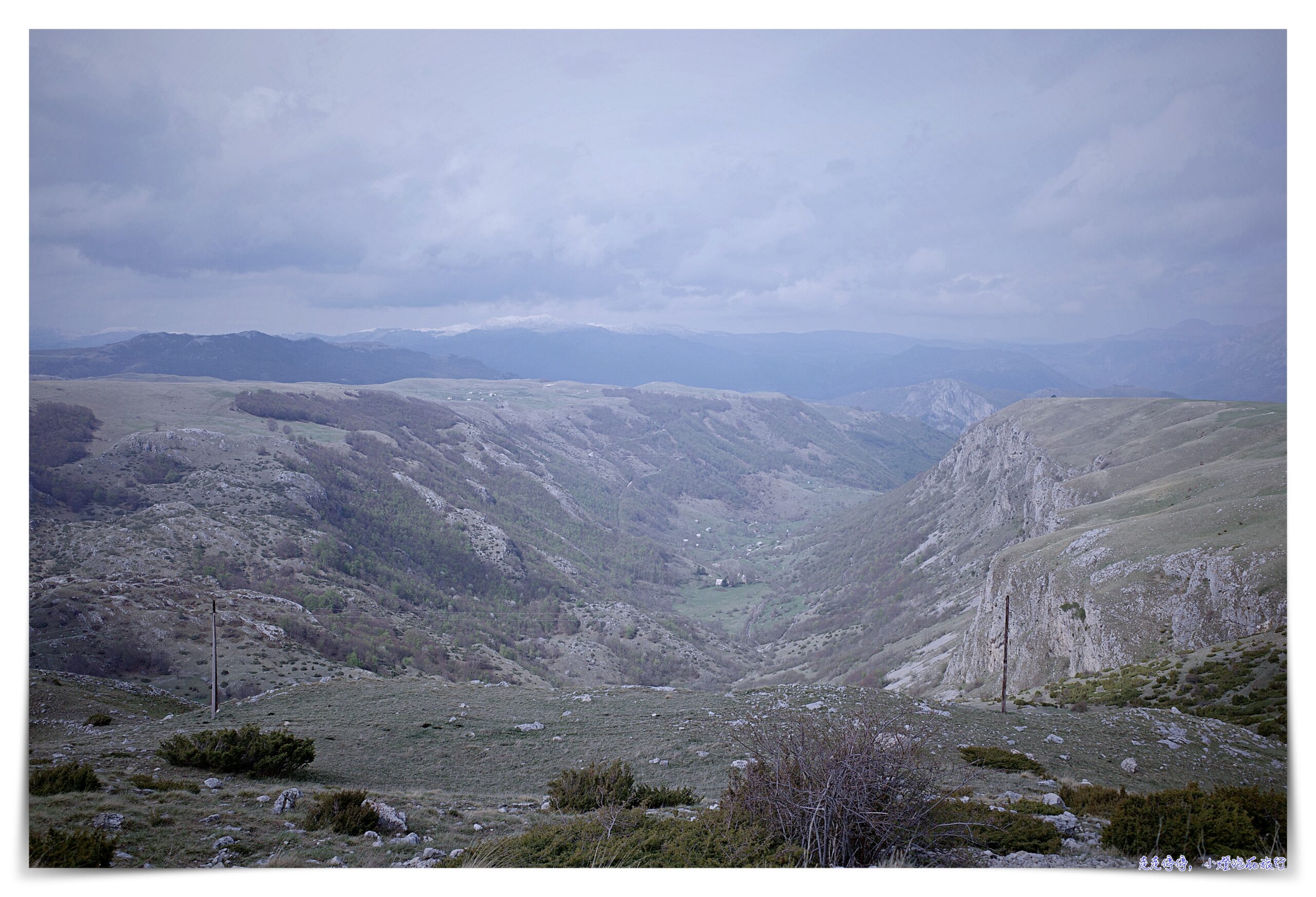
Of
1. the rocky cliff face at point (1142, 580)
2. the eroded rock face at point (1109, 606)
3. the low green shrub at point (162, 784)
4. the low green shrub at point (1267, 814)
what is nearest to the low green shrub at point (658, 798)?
the low green shrub at point (162, 784)

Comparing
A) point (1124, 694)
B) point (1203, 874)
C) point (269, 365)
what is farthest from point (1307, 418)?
point (269, 365)

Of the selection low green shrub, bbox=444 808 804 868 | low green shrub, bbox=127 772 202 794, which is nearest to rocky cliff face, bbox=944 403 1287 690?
low green shrub, bbox=444 808 804 868

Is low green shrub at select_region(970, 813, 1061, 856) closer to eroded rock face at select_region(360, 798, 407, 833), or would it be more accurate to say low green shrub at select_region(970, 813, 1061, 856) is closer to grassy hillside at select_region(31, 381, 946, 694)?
eroded rock face at select_region(360, 798, 407, 833)

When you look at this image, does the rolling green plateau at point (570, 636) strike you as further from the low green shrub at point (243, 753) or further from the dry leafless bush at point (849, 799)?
the dry leafless bush at point (849, 799)

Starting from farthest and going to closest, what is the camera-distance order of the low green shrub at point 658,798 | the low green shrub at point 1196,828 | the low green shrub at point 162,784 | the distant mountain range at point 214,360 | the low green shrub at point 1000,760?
the distant mountain range at point 214,360
the low green shrub at point 1000,760
the low green shrub at point 658,798
the low green shrub at point 162,784
the low green shrub at point 1196,828

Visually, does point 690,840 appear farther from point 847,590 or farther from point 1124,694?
point 847,590
